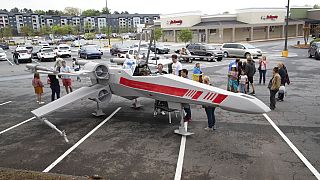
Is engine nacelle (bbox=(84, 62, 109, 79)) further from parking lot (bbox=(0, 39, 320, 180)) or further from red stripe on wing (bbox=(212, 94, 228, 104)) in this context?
red stripe on wing (bbox=(212, 94, 228, 104))

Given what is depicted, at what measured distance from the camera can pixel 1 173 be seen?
6.71 meters

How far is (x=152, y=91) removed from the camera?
941 centimetres

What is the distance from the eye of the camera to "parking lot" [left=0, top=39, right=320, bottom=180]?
6922 mm

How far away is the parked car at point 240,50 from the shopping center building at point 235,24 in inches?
978

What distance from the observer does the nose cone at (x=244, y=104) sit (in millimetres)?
7449

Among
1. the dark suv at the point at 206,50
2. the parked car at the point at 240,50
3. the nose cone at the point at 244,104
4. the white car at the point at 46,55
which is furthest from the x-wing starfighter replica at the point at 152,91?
the white car at the point at 46,55

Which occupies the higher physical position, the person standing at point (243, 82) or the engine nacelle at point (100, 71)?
the engine nacelle at point (100, 71)

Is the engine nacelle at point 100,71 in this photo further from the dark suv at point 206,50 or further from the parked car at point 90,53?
the parked car at point 90,53

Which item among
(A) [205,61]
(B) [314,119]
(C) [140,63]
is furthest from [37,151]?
(A) [205,61]

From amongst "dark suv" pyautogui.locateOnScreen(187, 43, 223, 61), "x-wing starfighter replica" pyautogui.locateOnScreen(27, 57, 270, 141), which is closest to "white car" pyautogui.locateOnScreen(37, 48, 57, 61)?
"dark suv" pyautogui.locateOnScreen(187, 43, 223, 61)

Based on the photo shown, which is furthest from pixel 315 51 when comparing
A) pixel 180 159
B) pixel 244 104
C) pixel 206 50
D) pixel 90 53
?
pixel 180 159

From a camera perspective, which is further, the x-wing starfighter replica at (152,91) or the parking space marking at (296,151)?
the x-wing starfighter replica at (152,91)

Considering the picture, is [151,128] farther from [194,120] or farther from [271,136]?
[271,136]

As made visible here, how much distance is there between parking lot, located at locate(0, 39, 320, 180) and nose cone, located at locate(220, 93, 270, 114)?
1.11 m
